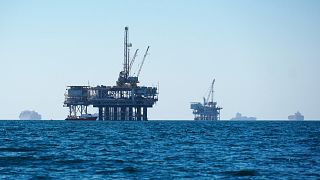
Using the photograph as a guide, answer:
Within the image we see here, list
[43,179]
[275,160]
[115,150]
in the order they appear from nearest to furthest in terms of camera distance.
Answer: [43,179]
[275,160]
[115,150]

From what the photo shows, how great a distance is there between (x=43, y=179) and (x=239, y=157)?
873 inches

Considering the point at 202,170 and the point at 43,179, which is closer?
the point at 43,179

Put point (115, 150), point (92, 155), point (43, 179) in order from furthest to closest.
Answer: point (115, 150) → point (92, 155) → point (43, 179)

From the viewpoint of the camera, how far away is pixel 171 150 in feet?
225

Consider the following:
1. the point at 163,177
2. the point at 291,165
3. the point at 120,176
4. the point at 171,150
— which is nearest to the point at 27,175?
the point at 120,176

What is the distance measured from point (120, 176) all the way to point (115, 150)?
2336 centimetres

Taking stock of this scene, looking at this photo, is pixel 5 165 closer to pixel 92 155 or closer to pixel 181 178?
pixel 92 155

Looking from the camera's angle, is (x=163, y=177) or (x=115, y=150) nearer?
(x=163, y=177)

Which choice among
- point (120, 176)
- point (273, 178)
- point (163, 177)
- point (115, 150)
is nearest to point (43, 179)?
point (120, 176)

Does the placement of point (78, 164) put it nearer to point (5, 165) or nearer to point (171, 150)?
point (5, 165)

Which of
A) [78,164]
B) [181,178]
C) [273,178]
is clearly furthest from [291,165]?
[78,164]

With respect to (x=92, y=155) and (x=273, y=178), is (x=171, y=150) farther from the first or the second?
(x=273, y=178)

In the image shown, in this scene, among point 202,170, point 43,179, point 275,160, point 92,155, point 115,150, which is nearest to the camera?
Answer: point 43,179

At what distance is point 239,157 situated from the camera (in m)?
59.5
